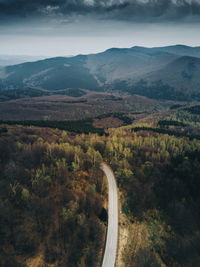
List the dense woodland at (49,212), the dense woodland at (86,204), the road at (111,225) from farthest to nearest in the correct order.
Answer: the dense woodland at (86,204)
the dense woodland at (49,212)
the road at (111,225)

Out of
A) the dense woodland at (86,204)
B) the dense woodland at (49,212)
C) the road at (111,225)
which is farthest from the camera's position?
the dense woodland at (86,204)

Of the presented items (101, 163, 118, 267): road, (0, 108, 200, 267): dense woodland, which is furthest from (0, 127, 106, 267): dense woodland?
(101, 163, 118, 267): road

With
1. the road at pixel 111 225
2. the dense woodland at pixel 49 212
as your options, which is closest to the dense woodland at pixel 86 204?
the dense woodland at pixel 49 212

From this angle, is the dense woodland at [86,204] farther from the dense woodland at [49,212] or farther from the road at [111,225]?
the road at [111,225]

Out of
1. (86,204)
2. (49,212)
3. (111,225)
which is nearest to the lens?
(111,225)

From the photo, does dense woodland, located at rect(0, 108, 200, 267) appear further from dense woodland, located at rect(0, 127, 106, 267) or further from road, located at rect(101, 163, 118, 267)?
road, located at rect(101, 163, 118, 267)

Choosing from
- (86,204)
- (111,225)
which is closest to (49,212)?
(86,204)

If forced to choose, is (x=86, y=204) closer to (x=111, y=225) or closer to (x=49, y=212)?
(x=111, y=225)

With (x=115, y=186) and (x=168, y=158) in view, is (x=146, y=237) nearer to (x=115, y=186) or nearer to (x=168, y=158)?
(x=115, y=186)
